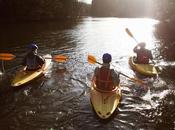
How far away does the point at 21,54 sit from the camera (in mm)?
22750

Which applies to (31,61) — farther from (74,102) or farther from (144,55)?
(144,55)

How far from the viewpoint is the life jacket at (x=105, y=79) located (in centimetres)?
1270

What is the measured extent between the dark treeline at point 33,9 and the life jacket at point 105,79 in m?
37.3

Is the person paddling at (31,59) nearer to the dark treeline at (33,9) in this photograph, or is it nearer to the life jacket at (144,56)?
the life jacket at (144,56)

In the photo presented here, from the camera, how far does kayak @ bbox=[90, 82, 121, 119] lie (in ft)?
36.6

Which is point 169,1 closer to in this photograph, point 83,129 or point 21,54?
point 21,54

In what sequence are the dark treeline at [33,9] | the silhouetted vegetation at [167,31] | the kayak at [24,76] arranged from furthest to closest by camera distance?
the dark treeline at [33,9]
the silhouetted vegetation at [167,31]
the kayak at [24,76]

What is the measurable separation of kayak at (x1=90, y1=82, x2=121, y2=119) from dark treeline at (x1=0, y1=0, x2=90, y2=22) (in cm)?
→ 3774

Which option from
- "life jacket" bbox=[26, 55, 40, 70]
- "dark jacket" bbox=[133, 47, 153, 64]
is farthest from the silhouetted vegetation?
"life jacket" bbox=[26, 55, 40, 70]

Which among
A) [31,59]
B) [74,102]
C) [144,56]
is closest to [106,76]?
[74,102]

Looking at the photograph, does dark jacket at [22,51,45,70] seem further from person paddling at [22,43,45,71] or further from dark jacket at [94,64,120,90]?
dark jacket at [94,64,120,90]

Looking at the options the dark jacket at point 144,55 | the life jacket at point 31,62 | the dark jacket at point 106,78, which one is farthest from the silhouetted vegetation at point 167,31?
the life jacket at point 31,62

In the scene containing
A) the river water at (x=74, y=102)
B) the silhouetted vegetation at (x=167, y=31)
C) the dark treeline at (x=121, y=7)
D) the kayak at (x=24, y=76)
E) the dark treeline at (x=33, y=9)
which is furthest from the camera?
the dark treeline at (x=121, y=7)

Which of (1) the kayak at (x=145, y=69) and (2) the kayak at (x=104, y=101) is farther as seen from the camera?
(1) the kayak at (x=145, y=69)
